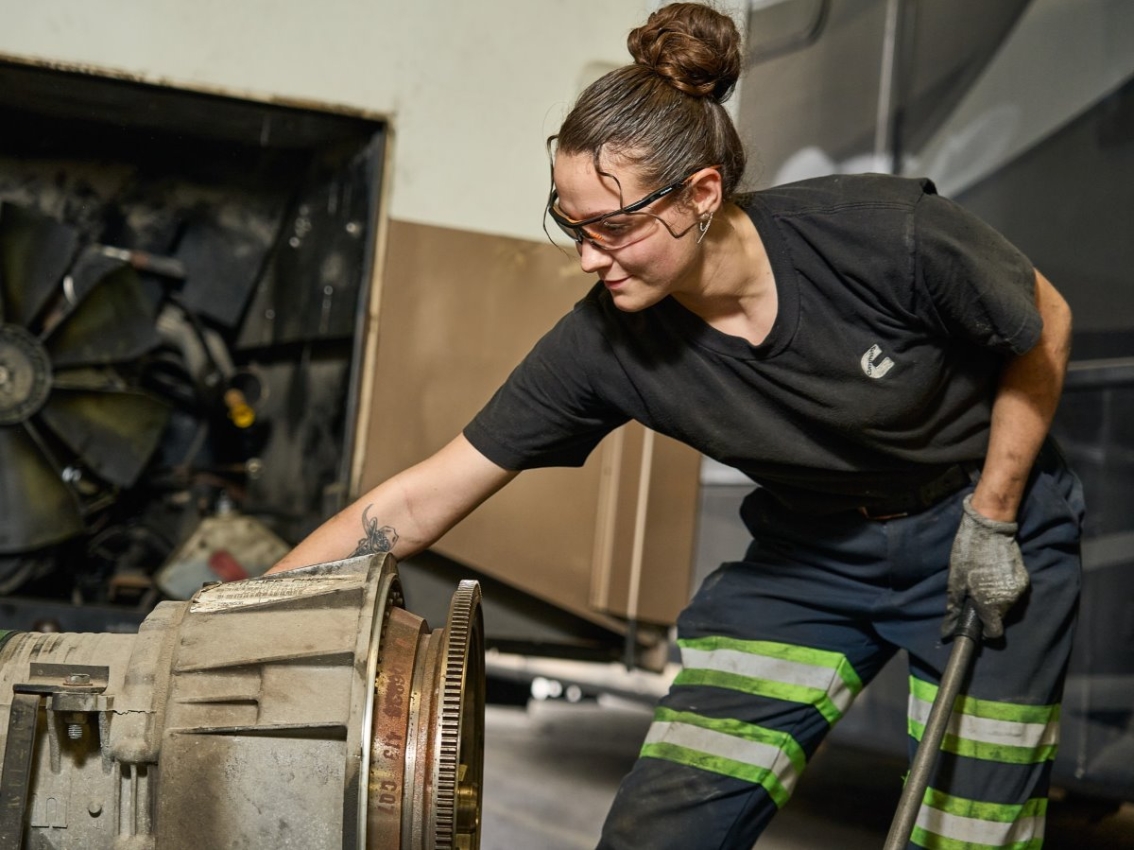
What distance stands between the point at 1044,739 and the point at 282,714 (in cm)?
106

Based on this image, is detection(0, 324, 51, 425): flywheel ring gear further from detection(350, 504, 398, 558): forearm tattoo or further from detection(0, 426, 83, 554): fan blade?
detection(350, 504, 398, 558): forearm tattoo

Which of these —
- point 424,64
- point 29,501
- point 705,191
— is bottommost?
point 29,501

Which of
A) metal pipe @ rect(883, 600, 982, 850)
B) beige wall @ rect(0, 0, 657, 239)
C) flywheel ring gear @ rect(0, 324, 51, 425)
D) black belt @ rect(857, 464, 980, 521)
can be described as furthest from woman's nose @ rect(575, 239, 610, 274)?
flywheel ring gear @ rect(0, 324, 51, 425)

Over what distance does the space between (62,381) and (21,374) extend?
9 cm

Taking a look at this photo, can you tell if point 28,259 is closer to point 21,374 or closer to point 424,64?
point 21,374

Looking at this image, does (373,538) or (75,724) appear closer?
A: (75,724)

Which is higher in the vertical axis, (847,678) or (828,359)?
(828,359)

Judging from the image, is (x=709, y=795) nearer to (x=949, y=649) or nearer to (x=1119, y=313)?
(x=949, y=649)

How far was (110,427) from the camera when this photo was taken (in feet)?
9.32

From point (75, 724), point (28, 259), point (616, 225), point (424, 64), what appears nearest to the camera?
point (75, 724)

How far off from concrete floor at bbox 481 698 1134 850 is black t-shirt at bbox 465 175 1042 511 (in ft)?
4.18

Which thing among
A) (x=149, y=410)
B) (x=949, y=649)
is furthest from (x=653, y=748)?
(x=149, y=410)

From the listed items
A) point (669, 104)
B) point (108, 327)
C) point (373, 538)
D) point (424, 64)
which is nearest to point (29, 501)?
point (108, 327)

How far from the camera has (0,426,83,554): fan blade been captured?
271 centimetres
